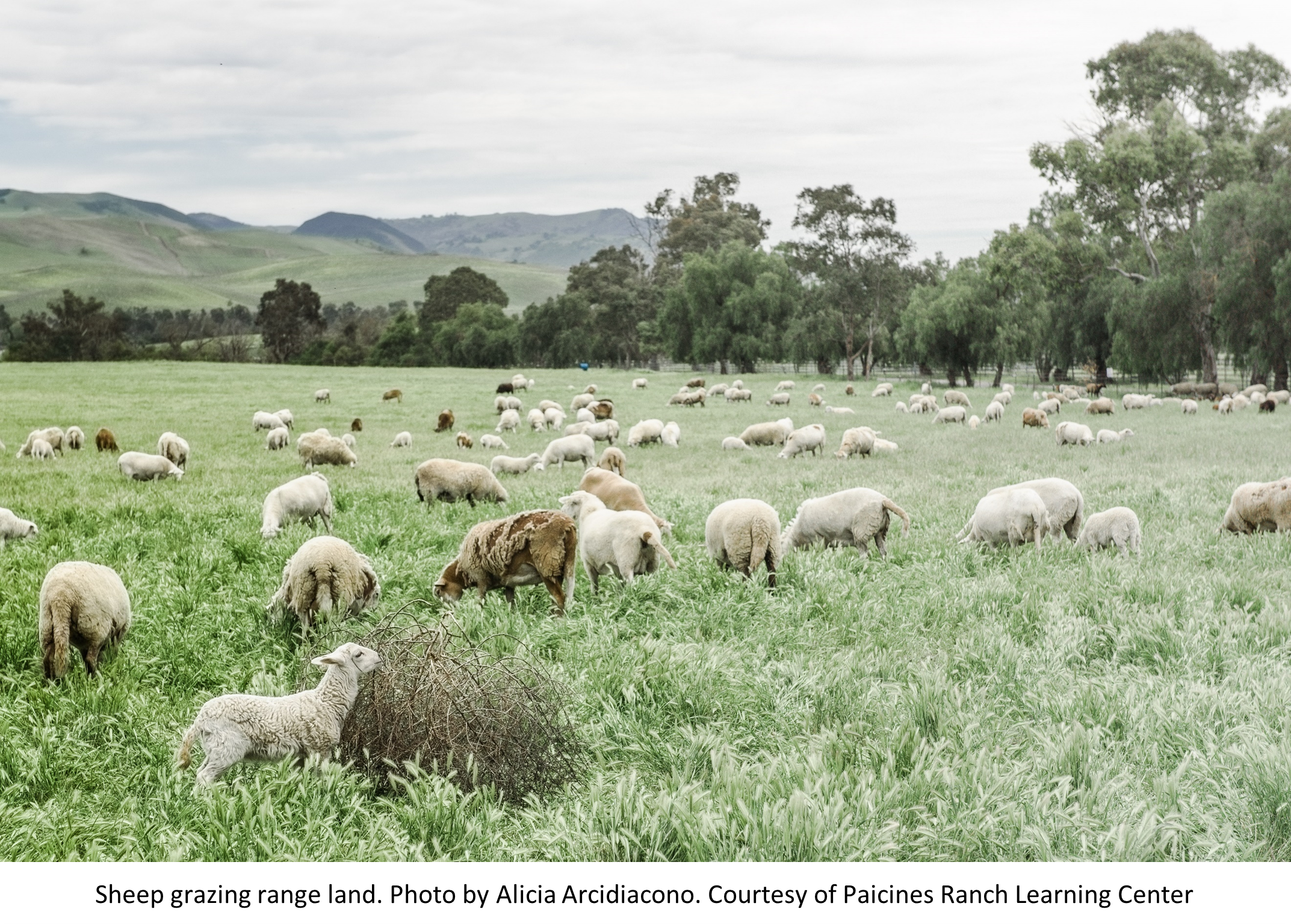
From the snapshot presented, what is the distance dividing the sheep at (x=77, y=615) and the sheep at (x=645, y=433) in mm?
19709

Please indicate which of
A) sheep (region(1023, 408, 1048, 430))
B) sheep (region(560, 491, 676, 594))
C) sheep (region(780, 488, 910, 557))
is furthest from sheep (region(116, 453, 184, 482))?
sheep (region(1023, 408, 1048, 430))

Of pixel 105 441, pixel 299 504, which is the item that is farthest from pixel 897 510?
pixel 105 441

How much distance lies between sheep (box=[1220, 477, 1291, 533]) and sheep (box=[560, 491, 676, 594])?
7439 mm

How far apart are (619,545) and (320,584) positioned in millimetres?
2721

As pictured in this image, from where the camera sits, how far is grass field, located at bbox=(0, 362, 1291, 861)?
4.40 meters

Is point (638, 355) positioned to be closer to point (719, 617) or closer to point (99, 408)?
point (99, 408)

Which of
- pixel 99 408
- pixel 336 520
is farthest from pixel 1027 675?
pixel 99 408

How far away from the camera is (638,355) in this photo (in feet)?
344

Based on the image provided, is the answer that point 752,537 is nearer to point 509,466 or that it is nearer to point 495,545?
point 495,545

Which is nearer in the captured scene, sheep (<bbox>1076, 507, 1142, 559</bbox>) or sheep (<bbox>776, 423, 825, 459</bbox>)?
sheep (<bbox>1076, 507, 1142, 559</bbox>)

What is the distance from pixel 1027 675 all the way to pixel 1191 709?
107 centimetres

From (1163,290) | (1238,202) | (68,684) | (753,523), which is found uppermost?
(1238,202)

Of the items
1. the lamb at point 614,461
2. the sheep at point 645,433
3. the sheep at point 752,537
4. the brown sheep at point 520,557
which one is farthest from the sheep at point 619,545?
the sheep at point 645,433

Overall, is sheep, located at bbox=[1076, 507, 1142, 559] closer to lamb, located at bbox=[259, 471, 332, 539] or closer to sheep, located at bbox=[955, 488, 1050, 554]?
sheep, located at bbox=[955, 488, 1050, 554]
